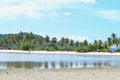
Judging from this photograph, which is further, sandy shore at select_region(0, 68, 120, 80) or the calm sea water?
the calm sea water

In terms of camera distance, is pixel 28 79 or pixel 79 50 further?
pixel 79 50

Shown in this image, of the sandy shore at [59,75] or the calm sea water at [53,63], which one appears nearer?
the sandy shore at [59,75]

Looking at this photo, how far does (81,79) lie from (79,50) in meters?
172

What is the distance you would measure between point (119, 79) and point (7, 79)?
8.00 meters

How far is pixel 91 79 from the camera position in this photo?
1000 inches

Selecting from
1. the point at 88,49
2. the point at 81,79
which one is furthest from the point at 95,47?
the point at 81,79

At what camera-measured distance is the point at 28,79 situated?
2558 centimetres

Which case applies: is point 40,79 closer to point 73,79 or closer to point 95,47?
point 73,79

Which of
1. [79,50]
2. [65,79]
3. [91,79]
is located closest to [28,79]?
[65,79]

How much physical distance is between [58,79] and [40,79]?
51.6 inches

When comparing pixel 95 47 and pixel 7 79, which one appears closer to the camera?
pixel 7 79

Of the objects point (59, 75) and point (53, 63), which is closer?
point (59, 75)

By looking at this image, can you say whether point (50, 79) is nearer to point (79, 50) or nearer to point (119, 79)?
point (119, 79)

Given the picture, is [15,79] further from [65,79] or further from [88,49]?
[88,49]
